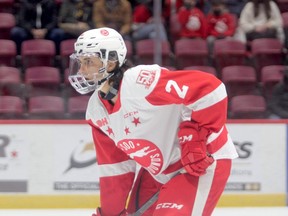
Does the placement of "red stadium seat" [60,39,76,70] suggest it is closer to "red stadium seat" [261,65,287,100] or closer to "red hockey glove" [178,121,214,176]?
"red stadium seat" [261,65,287,100]

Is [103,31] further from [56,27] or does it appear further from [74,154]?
[56,27]

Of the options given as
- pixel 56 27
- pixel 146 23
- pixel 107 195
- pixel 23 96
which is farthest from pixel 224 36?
pixel 107 195

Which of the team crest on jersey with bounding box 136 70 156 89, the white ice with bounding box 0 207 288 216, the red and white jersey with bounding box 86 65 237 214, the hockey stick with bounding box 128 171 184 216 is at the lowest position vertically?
the white ice with bounding box 0 207 288 216

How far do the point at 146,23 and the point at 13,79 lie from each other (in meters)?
1.28

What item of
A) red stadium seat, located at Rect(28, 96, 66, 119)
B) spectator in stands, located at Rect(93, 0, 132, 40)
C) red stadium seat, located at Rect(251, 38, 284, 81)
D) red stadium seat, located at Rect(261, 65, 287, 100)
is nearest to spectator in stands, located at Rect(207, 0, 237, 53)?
red stadium seat, located at Rect(251, 38, 284, 81)

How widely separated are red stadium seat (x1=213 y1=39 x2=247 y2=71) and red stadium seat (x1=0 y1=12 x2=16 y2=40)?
164 cm

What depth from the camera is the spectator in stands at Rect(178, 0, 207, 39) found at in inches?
243

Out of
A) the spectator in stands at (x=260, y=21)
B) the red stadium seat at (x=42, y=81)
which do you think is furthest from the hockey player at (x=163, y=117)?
the spectator in stands at (x=260, y=21)

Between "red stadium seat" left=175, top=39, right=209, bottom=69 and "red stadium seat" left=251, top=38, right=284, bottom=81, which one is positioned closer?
"red stadium seat" left=175, top=39, right=209, bottom=69

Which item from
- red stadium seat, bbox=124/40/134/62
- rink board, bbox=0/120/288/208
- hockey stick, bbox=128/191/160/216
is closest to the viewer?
hockey stick, bbox=128/191/160/216

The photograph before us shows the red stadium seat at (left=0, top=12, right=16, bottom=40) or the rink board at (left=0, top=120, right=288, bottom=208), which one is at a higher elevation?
the red stadium seat at (left=0, top=12, right=16, bottom=40)

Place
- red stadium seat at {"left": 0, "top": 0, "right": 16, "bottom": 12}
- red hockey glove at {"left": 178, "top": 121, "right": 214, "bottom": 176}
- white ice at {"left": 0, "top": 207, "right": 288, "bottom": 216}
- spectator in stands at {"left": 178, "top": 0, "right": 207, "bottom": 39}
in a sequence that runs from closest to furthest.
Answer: red hockey glove at {"left": 178, "top": 121, "right": 214, "bottom": 176}, white ice at {"left": 0, "top": 207, "right": 288, "bottom": 216}, spectator in stands at {"left": 178, "top": 0, "right": 207, "bottom": 39}, red stadium seat at {"left": 0, "top": 0, "right": 16, "bottom": 12}

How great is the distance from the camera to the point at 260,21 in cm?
627

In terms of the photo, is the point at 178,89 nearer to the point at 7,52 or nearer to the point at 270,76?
the point at 270,76
